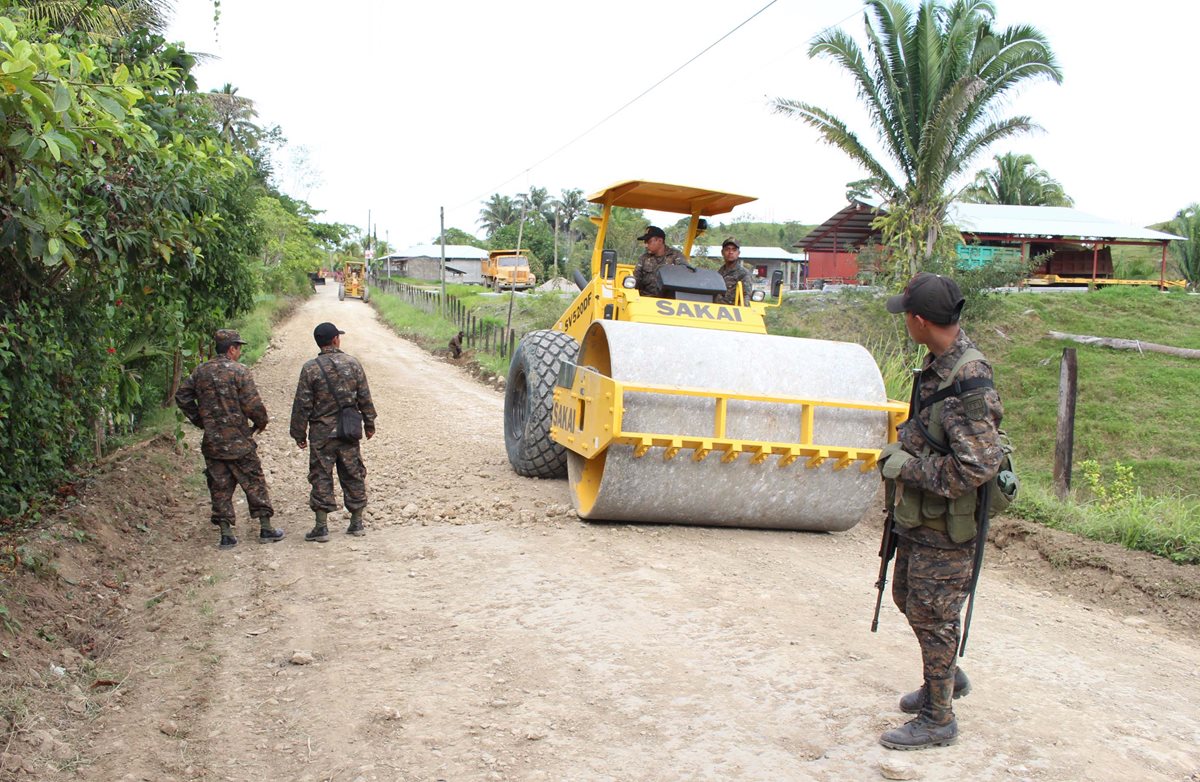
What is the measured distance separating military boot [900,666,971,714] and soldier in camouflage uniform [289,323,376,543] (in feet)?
14.5

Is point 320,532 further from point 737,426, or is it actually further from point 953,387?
point 953,387

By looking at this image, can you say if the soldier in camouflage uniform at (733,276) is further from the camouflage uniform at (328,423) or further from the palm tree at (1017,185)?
the palm tree at (1017,185)

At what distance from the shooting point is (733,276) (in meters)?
8.51

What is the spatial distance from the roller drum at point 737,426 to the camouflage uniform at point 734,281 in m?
1.48

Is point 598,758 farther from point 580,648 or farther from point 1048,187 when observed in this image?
point 1048,187

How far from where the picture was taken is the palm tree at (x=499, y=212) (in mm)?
99062

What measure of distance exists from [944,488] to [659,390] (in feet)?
9.24

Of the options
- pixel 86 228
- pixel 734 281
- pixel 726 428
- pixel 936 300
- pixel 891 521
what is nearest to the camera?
pixel 936 300

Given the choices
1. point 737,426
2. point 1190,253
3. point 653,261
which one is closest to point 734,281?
point 653,261

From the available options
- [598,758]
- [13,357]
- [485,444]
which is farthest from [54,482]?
[598,758]

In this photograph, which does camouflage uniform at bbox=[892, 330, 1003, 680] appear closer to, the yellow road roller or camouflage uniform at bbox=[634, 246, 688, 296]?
the yellow road roller

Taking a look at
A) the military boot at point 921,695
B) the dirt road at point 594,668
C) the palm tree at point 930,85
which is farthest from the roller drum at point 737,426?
the palm tree at point 930,85

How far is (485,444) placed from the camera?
11.0 metres

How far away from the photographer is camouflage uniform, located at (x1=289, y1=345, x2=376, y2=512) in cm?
712
